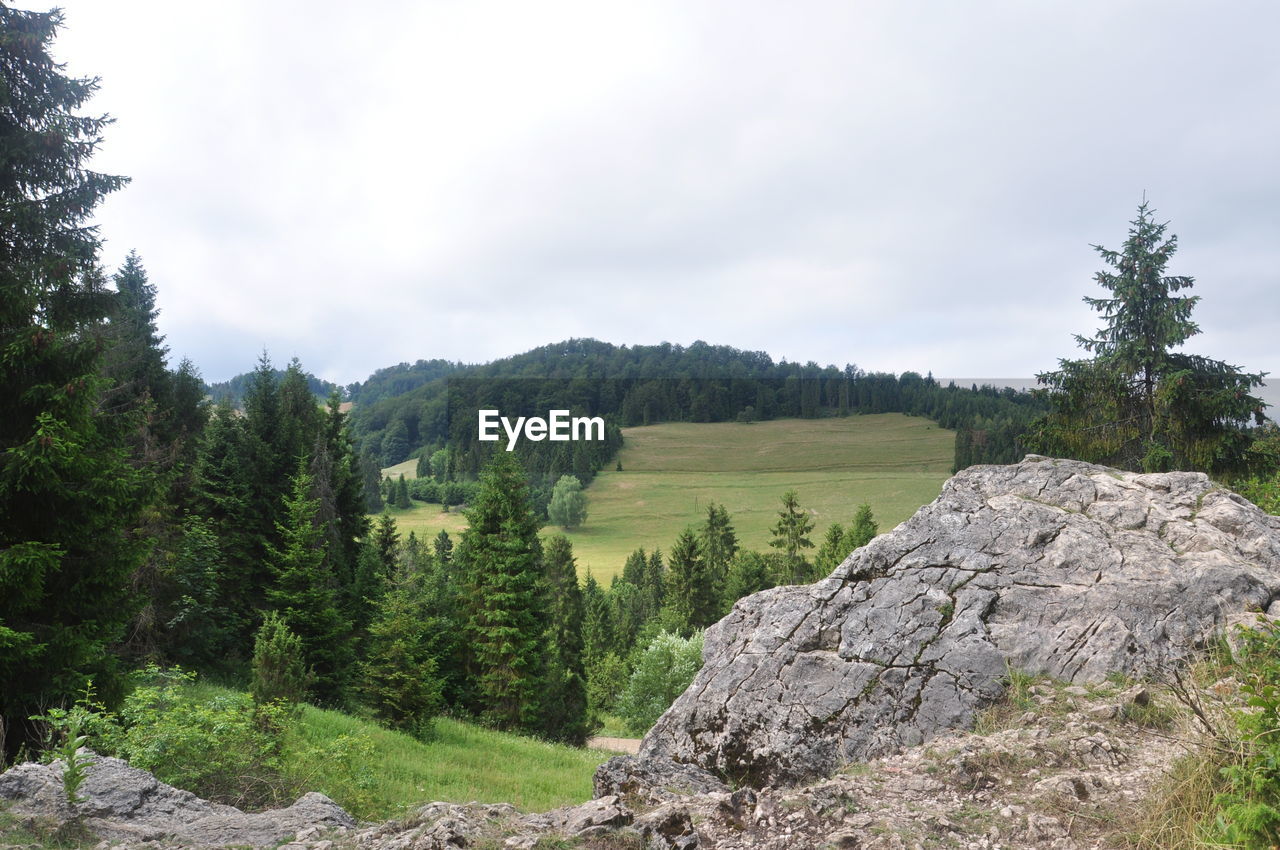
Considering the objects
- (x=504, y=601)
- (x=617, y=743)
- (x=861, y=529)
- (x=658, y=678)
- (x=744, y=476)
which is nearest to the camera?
(x=504, y=601)

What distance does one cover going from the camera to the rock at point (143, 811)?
190 inches

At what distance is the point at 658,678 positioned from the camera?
36.8m

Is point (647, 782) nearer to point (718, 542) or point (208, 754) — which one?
point (208, 754)

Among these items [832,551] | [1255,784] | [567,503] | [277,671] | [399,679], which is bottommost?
[567,503]

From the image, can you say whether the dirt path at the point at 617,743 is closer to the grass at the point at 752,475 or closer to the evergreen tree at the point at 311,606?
the evergreen tree at the point at 311,606

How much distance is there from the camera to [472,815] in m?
4.88

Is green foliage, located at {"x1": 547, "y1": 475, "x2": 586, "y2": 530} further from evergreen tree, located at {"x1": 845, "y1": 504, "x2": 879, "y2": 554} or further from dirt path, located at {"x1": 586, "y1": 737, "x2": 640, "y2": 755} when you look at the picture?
dirt path, located at {"x1": 586, "y1": 737, "x2": 640, "y2": 755}

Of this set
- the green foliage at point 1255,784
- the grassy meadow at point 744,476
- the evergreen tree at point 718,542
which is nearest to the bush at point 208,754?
the green foliage at point 1255,784

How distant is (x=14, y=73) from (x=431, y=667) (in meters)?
15.9

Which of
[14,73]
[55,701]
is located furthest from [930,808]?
[14,73]

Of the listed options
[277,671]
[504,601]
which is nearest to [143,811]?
[277,671]

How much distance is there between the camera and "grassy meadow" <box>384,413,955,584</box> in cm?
7212

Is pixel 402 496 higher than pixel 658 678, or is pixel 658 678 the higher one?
pixel 402 496

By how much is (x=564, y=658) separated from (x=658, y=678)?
7023 mm
